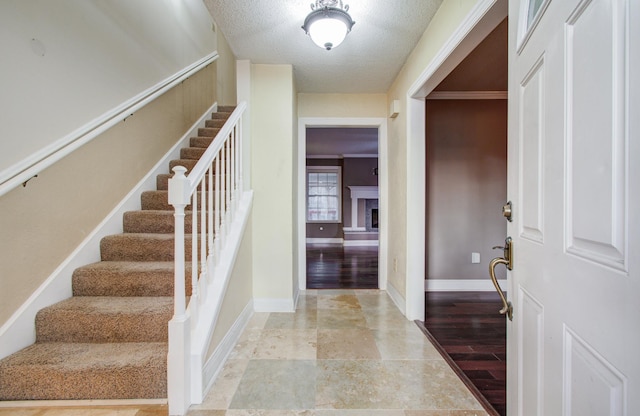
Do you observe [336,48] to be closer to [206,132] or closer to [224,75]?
[206,132]

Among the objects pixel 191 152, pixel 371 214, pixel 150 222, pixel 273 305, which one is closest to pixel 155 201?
pixel 150 222

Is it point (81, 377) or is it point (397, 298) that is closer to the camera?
point (81, 377)

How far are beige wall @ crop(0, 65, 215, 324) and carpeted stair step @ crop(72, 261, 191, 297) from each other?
0.61ft

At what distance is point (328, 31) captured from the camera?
187cm

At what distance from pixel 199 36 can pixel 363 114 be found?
2.59 metres

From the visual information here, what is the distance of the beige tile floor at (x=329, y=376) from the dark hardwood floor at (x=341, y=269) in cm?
124

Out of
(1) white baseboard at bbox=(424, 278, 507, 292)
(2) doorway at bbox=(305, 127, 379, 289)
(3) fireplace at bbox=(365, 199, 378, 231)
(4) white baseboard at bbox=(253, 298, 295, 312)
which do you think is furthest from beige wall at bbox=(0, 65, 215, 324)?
(3) fireplace at bbox=(365, 199, 378, 231)

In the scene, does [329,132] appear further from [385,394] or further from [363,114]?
[385,394]

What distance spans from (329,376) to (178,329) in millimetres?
901

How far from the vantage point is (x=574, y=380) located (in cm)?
68

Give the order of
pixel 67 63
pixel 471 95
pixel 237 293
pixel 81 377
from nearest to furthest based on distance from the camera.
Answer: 1. pixel 81 377
2. pixel 67 63
3. pixel 237 293
4. pixel 471 95

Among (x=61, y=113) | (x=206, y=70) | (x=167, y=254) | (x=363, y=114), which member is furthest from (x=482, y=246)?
(x=206, y=70)

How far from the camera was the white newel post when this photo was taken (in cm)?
142

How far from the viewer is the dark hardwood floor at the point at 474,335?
68.1 inches
